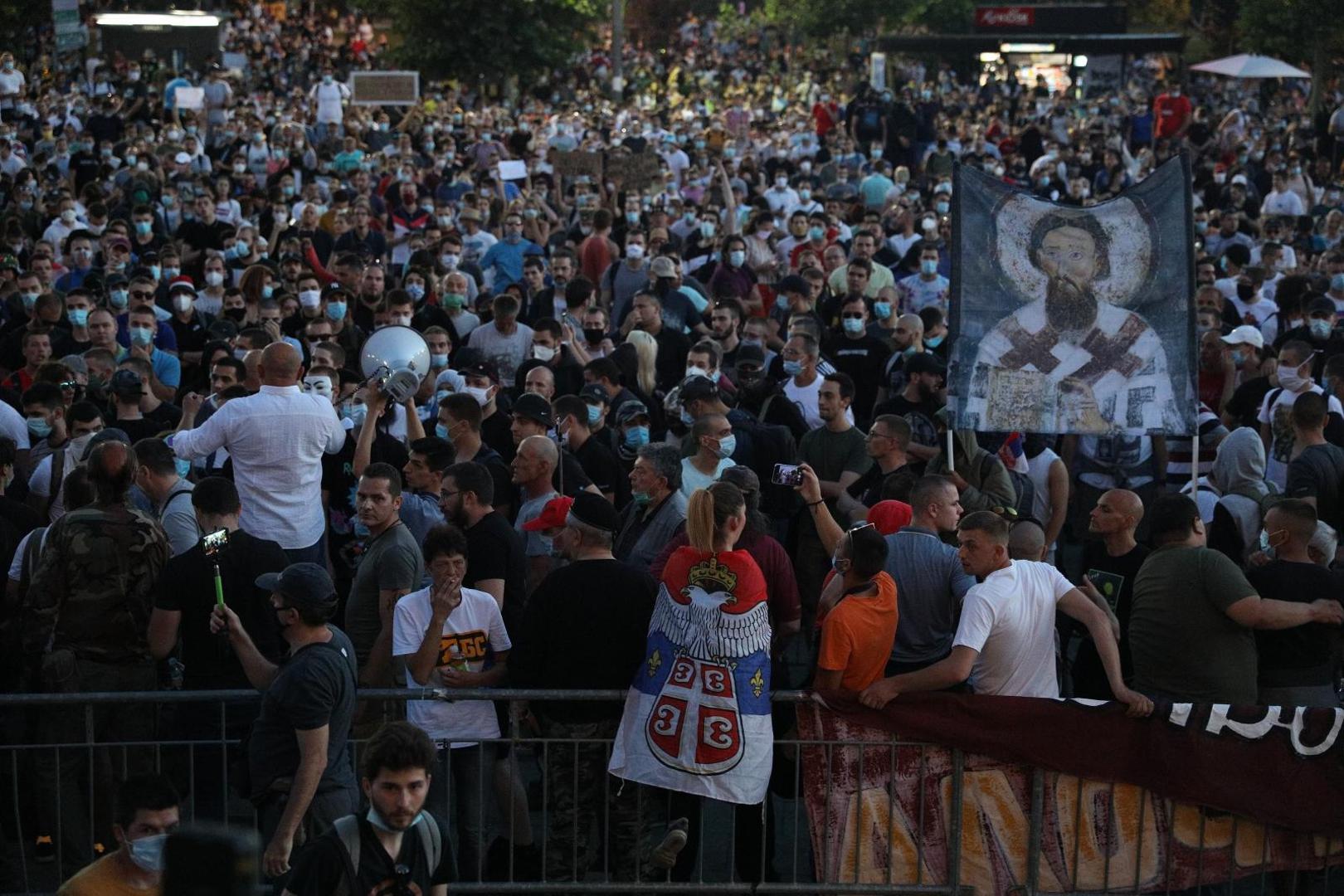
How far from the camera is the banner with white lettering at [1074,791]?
660 cm

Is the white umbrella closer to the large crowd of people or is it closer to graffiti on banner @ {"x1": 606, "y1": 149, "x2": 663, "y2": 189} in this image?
graffiti on banner @ {"x1": 606, "y1": 149, "x2": 663, "y2": 189}

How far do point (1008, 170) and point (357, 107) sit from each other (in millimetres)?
11264

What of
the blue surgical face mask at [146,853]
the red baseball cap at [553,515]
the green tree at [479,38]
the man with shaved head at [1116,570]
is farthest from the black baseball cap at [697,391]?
the green tree at [479,38]

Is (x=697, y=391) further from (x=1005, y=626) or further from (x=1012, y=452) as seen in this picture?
(x=1005, y=626)

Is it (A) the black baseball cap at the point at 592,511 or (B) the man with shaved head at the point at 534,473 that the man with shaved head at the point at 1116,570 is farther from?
(B) the man with shaved head at the point at 534,473

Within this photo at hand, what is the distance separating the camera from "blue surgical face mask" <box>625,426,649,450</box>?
9.90 meters

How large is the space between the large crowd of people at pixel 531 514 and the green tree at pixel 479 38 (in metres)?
24.6

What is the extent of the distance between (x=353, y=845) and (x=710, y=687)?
198 centimetres

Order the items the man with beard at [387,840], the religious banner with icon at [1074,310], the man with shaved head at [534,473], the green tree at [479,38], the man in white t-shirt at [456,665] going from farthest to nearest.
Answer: the green tree at [479,38] < the religious banner with icon at [1074,310] < the man with shaved head at [534,473] < the man in white t-shirt at [456,665] < the man with beard at [387,840]

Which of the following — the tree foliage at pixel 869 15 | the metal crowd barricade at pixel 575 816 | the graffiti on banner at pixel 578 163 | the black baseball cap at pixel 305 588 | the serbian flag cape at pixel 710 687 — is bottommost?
the metal crowd barricade at pixel 575 816

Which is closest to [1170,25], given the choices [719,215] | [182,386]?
[719,215]

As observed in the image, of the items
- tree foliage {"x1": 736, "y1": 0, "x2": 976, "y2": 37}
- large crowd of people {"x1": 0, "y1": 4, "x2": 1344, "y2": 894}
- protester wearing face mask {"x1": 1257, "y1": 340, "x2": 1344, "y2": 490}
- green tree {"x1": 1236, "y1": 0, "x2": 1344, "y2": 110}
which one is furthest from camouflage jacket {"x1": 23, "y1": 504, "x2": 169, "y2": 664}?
tree foliage {"x1": 736, "y1": 0, "x2": 976, "y2": 37}

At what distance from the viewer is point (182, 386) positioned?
12570mm

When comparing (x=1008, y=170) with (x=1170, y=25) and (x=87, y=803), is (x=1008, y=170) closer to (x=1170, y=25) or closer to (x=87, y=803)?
(x=87, y=803)
